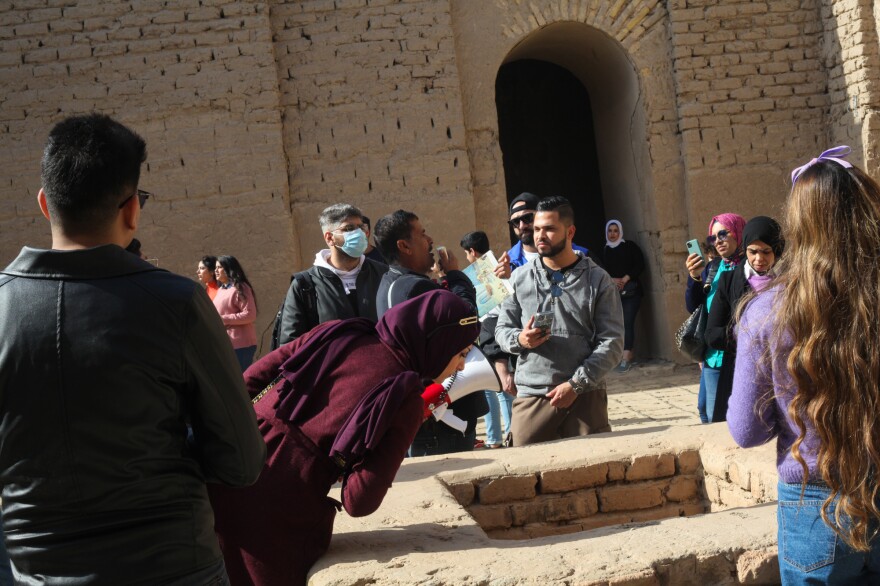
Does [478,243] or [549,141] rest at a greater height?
[549,141]

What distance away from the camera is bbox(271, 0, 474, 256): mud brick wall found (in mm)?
9453

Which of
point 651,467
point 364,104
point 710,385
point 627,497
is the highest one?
point 364,104

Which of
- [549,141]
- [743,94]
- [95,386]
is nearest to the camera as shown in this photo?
[95,386]

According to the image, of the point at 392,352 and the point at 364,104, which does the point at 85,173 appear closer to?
the point at 392,352

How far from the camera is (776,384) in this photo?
7.13 ft

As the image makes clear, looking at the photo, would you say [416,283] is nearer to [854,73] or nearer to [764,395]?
[764,395]

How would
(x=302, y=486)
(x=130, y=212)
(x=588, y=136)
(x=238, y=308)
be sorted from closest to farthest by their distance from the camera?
(x=130, y=212) < (x=302, y=486) < (x=238, y=308) < (x=588, y=136)

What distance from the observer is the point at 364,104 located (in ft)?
31.1

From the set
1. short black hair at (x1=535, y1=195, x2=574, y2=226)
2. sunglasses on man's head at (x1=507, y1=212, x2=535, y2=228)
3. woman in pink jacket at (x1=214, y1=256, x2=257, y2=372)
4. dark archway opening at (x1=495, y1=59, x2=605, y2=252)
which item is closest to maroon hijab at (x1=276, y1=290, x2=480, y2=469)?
short black hair at (x1=535, y1=195, x2=574, y2=226)

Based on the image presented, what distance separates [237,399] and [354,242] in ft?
9.52

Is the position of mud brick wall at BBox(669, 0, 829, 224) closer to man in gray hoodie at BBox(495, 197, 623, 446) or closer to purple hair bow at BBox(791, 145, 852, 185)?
man in gray hoodie at BBox(495, 197, 623, 446)

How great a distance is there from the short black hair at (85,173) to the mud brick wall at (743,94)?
8664mm

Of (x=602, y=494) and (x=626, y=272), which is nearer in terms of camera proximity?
(x=602, y=494)

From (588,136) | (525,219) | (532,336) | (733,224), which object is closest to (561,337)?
(532,336)
